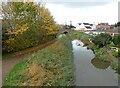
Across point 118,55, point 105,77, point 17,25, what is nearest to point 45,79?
point 105,77

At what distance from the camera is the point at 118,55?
23.9 meters

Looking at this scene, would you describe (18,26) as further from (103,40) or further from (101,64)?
(103,40)

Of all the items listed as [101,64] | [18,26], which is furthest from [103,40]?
[18,26]

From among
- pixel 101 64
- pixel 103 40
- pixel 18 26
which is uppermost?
pixel 18 26

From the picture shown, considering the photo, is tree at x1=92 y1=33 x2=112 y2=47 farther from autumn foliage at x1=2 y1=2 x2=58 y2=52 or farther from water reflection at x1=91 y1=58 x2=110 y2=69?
water reflection at x1=91 y1=58 x2=110 y2=69

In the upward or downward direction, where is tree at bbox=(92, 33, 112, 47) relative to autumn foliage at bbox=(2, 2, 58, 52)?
downward

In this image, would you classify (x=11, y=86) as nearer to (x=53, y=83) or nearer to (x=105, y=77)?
(x=53, y=83)

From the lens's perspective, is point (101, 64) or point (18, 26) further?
point (18, 26)

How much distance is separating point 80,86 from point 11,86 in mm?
3759

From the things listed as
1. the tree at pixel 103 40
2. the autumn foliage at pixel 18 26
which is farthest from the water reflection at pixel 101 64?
the tree at pixel 103 40

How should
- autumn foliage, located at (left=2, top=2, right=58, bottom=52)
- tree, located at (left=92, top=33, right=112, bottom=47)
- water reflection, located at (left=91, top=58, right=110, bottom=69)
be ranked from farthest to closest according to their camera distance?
tree, located at (left=92, top=33, right=112, bottom=47) → autumn foliage, located at (left=2, top=2, right=58, bottom=52) → water reflection, located at (left=91, top=58, right=110, bottom=69)

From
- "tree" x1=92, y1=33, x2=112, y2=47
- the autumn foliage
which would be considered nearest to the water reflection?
the autumn foliage

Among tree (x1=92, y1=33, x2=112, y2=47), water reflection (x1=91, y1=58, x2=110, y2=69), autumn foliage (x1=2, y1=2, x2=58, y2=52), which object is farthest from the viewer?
tree (x1=92, y1=33, x2=112, y2=47)

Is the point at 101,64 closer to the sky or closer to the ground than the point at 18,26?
closer to the ground
